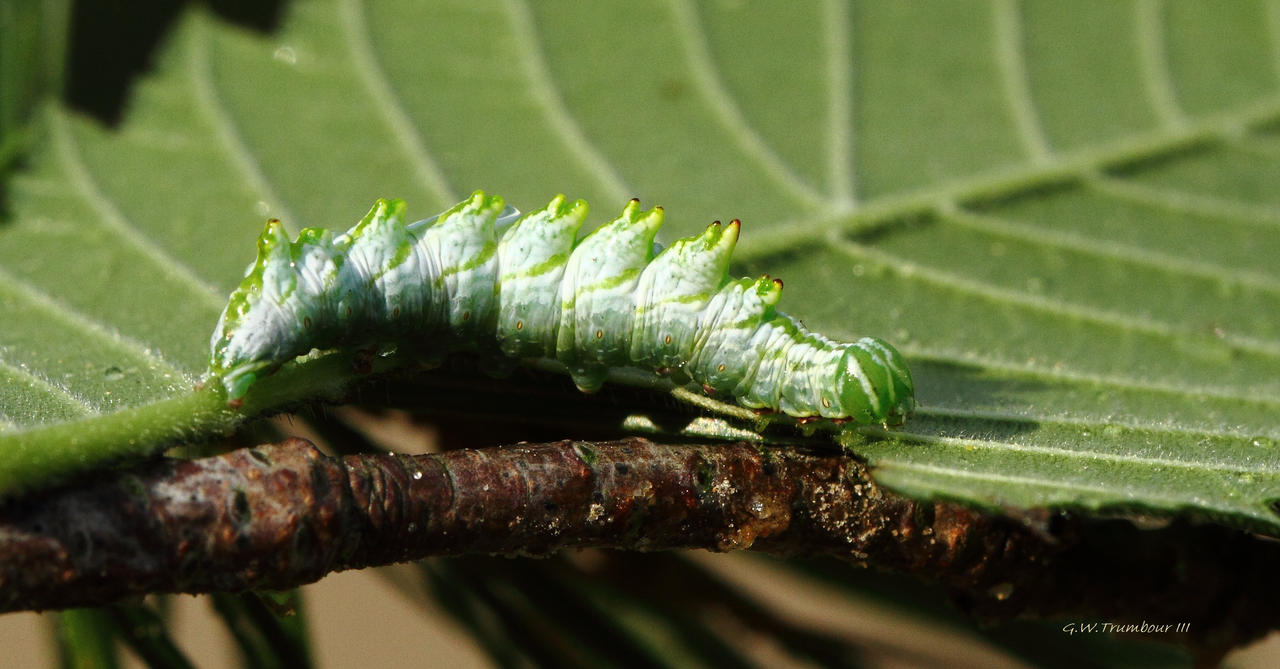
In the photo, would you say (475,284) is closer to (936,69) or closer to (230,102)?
(230,102)

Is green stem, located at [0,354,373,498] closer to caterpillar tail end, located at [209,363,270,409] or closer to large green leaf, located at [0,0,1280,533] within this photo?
caterpillar tail end, located at [209,363,270,409]

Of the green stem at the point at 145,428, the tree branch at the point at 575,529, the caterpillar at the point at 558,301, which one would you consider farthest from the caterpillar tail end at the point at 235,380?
the tree branch at the point at 575,529

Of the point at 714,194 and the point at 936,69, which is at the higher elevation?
the point at 936,69

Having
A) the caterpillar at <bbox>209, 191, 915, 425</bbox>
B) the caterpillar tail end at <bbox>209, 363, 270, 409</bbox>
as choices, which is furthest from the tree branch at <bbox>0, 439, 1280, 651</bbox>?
the caterpillar tail end at <bbox>209, 363, 270, 409</bbox>

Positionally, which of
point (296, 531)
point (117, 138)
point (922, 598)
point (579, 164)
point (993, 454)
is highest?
point (117, 138)

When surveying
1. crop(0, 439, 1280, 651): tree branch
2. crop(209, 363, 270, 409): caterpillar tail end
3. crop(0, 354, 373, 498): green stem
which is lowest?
crop(0, 439, 1280, 651): tree branch

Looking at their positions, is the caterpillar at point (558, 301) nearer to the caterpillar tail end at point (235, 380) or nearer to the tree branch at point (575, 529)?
the caterpillar tail end at point (235, 380)

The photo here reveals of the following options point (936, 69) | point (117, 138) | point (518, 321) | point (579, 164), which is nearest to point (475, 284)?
point (518, 321)
